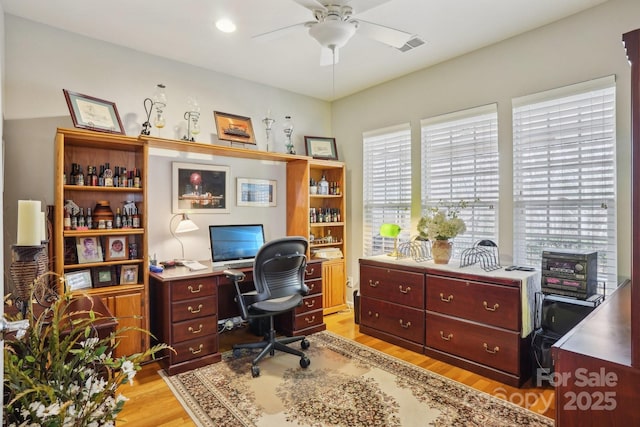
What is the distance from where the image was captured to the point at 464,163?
346 cm

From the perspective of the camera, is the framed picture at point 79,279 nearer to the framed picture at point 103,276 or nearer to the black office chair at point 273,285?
the framed picture at point 103,276

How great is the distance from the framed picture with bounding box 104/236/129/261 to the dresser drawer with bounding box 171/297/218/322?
667 mm

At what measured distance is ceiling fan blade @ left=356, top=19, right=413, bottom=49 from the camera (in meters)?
2.19

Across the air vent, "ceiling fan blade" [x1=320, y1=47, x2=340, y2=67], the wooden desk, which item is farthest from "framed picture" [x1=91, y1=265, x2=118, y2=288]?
the air vent

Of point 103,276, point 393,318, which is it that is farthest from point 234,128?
point 393,318

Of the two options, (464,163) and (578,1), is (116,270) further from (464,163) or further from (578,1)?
(578,1)

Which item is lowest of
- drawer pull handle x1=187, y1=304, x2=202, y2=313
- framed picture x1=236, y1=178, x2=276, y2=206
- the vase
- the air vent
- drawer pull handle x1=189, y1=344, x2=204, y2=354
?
drawer pull handle x1=189, y1=344, x2=204, y2=354

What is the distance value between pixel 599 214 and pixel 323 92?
314 centimetres

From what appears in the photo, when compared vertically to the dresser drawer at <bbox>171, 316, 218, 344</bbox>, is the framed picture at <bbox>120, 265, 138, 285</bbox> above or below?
above

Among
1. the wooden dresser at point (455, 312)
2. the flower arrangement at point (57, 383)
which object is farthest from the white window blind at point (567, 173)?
the flower arrangement at point (57, 383)

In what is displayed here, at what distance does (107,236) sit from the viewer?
9.70 ft

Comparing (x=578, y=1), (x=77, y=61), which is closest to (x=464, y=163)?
(x=578, y=1)

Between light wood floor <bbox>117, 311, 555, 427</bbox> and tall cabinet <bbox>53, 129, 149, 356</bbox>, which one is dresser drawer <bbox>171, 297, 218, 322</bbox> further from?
light wood floor <bbox>117, 311, 555, 427</bbox>

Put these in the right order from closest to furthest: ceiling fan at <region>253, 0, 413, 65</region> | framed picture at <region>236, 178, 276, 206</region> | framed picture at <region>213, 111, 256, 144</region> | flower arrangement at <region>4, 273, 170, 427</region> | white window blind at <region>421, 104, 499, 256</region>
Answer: flower arrangement at <region>4, 273, 170, 427</region>, ceiling fan at <region>253, 0, 413, 65</region>, white window blind at <region>421, 104, 499, 256</region>, framed picture at <region>213, 111, 256, 144</region>, framed picture at <region>236, 178, 276, 206</region>
